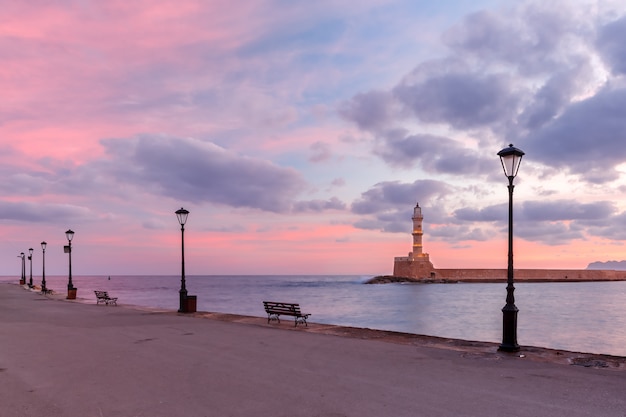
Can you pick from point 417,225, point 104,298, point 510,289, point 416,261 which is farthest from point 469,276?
point 510,289

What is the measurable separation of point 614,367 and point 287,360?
700cm

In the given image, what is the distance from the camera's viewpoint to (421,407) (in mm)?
7520

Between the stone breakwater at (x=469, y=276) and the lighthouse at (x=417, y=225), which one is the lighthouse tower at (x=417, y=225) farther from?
the stone breakwater at (x=469, y=276)

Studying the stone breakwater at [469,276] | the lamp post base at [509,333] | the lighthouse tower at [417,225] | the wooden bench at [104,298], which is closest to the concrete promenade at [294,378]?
the lamp post base at [509,333]

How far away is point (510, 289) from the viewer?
1334 centimetres

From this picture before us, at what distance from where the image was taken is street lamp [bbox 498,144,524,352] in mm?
12609

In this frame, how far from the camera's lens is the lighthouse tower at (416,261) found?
134125 mm

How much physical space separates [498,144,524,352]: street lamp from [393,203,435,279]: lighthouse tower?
399 ft

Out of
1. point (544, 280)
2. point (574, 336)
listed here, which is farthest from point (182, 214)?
point (544, 280)

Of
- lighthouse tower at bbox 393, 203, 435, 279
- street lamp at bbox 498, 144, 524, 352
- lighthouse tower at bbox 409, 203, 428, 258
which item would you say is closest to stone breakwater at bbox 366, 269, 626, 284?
lighthouse tower at bbox 393, 203, 435, 279

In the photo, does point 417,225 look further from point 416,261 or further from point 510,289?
point 510,289

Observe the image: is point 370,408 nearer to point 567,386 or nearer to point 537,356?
point 567,386

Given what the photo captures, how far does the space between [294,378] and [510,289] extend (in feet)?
22.4

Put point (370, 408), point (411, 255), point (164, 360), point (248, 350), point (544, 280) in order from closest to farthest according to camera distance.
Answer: point (370, 408)
point (164, 360)
point (248, 350)
point (411, 255)
point (544, 280)
